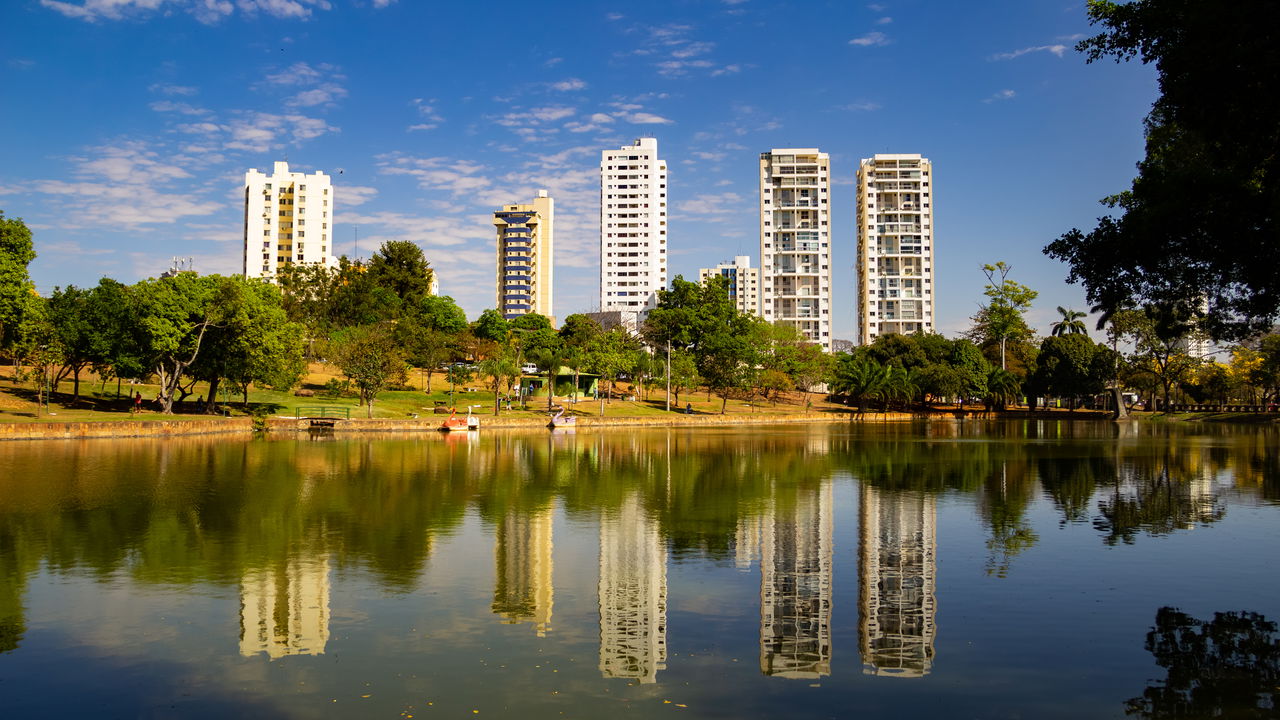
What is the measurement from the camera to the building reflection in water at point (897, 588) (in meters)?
11.4

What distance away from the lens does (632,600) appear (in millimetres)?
14219

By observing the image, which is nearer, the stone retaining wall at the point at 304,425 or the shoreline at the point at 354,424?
the stone retaining wall at the point at 304,425

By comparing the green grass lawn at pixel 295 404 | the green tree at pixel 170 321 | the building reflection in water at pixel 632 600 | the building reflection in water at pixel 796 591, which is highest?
the green tree at pixel 170 321

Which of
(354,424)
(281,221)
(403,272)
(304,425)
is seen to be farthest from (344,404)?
(281,221)

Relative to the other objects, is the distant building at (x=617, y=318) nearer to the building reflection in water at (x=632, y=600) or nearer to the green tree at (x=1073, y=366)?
the green tree at (x=1073, y=366)

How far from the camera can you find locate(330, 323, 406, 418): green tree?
68.1 meters

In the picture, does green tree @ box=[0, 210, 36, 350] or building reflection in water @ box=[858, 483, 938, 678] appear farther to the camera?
green tree @ box=[0, 210, 36, 350]

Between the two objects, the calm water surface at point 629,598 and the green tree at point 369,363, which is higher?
the green tree at point 369,363

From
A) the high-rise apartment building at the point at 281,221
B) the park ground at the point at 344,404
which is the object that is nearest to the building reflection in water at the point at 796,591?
the park ground at the point at 344,404

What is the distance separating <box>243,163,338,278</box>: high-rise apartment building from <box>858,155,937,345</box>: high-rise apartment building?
113170mm

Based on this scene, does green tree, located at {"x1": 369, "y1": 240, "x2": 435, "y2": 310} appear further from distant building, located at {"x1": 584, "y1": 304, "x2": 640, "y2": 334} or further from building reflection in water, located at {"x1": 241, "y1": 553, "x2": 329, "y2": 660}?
building reflection in water, located at {"x1": 241, "y1": 553, "x2": 329, "y2": 660}

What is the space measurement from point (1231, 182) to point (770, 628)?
38.1 feet

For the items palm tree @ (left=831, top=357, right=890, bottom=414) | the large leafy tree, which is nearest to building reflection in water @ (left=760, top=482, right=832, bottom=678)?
the large leafy tree

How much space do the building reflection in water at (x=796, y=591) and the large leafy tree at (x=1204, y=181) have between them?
8.23m
